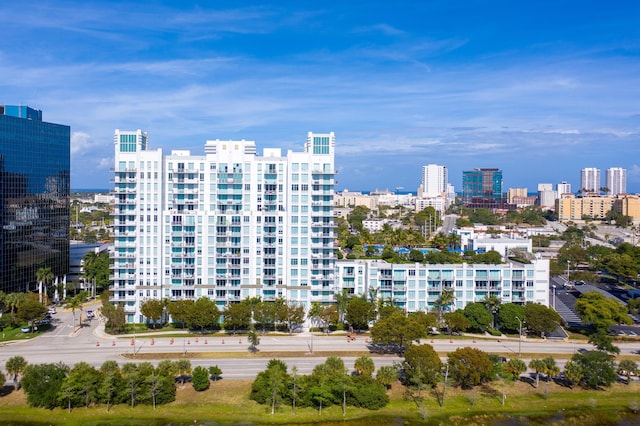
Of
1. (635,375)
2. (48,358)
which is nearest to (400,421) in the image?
(635,375)

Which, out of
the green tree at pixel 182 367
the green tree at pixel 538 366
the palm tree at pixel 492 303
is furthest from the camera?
the palm tree at pixel 492 303

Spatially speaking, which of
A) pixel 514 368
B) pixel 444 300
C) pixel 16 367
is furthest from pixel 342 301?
pixel 16 367

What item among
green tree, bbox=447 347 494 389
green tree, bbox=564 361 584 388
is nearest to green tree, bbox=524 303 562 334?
green tree, bbox=564 361 584 388

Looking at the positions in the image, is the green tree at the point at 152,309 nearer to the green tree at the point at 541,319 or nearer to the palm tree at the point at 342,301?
the palm tree at the point at 342,301

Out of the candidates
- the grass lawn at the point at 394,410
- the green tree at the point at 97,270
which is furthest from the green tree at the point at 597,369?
the green tree at the point at 97,270

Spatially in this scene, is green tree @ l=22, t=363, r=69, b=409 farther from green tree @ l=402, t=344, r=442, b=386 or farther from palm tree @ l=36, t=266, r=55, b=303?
palm tree @ l=36, t=266, r=55, b=303

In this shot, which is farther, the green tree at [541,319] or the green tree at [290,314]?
the green tree at [290,314]
